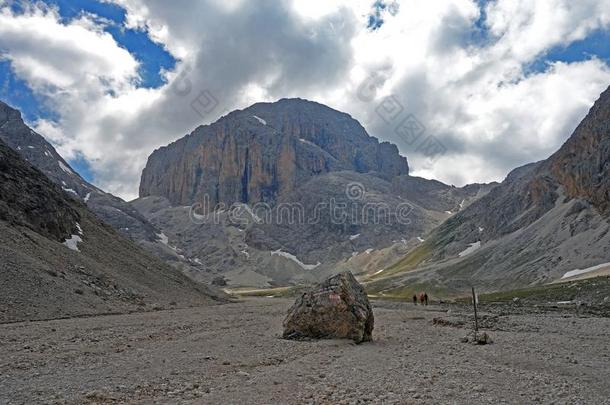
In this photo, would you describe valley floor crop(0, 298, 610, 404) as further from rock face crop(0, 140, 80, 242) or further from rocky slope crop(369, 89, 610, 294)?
rocky slope crop(369, 89, 610, 294)

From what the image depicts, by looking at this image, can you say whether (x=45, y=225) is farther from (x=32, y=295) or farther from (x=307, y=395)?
(x=307, y=395)

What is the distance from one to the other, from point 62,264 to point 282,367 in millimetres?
39216

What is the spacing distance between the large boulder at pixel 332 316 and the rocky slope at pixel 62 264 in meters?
19.4

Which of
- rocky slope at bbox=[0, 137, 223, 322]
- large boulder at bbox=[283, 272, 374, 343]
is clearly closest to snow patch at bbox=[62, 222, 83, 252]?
rocky slope at bbox=[0, 137, 223, 322]

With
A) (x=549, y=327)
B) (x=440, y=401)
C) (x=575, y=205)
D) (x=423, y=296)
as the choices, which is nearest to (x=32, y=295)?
(x=440, y=401)

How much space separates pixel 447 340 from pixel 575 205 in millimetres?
138353

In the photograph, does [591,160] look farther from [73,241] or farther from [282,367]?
[282,367]

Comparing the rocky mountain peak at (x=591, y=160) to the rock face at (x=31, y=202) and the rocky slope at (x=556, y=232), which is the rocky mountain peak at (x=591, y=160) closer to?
the rocky slope at (x=556, y=232)

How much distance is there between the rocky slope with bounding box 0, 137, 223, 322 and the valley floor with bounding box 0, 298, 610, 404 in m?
8.60

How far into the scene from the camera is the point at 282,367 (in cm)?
1822

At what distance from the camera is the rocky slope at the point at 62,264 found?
3766 cm

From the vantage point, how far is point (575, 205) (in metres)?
146

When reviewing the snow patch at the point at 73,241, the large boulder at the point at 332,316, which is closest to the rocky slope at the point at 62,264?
the snow patch at the point at 73,241

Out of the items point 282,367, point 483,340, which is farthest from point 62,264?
point 483,340
